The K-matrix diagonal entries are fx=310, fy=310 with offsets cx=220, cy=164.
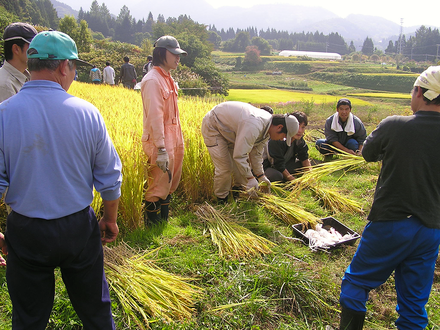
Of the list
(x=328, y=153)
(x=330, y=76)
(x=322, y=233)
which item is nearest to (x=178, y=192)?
(x=322, y=233)

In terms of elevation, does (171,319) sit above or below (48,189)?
below

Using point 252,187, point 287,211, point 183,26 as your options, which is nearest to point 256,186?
point 252,187

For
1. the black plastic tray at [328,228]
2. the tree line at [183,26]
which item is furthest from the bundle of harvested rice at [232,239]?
the tree line at [183,26]

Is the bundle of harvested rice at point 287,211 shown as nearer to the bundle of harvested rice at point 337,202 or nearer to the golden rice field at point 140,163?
the bundle of harvested rice at point 337,202

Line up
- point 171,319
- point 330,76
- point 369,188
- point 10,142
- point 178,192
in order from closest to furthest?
point 10,142 < point 171,319 < point 178,192 < point 369,188 < point 330,76

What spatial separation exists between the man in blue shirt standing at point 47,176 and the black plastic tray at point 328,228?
2060mm

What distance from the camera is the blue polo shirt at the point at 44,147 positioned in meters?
1.23

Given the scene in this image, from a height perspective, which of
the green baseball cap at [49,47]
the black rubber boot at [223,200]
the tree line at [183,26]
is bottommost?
the black rubber boot at [223,200]

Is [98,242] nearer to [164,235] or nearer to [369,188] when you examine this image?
[164,235]

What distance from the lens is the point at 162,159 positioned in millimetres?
2723

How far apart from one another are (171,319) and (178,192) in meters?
1.93

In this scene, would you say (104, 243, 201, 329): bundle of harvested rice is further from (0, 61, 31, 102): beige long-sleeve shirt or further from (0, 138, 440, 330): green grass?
(0, 61, 31, 102): beige long-sleeve shirt

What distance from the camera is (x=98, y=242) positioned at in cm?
147

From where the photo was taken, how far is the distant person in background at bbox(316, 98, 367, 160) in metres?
5.29
